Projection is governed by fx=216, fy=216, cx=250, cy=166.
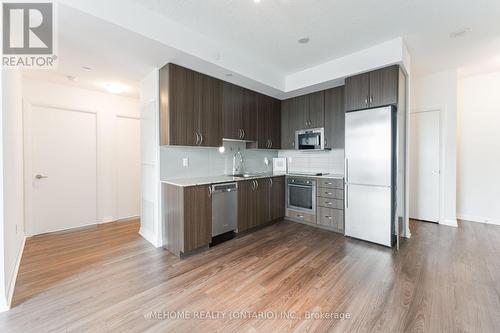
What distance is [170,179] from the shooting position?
3.25 m

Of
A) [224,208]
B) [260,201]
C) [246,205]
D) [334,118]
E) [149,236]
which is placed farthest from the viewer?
[334,118]

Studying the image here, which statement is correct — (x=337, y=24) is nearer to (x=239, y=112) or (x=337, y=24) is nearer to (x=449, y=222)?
(x=239, y=112)

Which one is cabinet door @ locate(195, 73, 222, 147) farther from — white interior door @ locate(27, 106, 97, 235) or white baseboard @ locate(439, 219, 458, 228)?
white baseboard @ locate(439, 219, 458, 228)

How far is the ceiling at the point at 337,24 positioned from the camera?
2248 millimetres

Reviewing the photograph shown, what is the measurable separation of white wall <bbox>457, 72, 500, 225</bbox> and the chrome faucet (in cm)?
437

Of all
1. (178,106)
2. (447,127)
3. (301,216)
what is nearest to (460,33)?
(447,127)

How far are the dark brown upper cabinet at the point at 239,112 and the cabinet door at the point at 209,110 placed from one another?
0.42 feet

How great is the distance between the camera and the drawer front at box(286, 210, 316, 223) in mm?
3943

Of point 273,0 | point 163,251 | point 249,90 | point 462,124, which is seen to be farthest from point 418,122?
point 163,251

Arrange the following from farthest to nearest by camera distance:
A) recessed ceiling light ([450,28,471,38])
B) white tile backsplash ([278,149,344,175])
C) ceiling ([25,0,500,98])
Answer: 1. white tile backsplash ([278,149,344,175])
2. recessed ceiling light ([450,28,471,38])
3. ceiling ([25,0,500,98])

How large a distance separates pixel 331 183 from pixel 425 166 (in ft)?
7.17

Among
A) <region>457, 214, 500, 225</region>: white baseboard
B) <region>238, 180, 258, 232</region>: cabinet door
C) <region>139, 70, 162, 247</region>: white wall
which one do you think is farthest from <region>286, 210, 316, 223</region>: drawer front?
<region>457, 214, 500, 225</region>: white baseboard

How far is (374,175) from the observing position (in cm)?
311

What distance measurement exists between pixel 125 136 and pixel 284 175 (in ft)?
11.3
